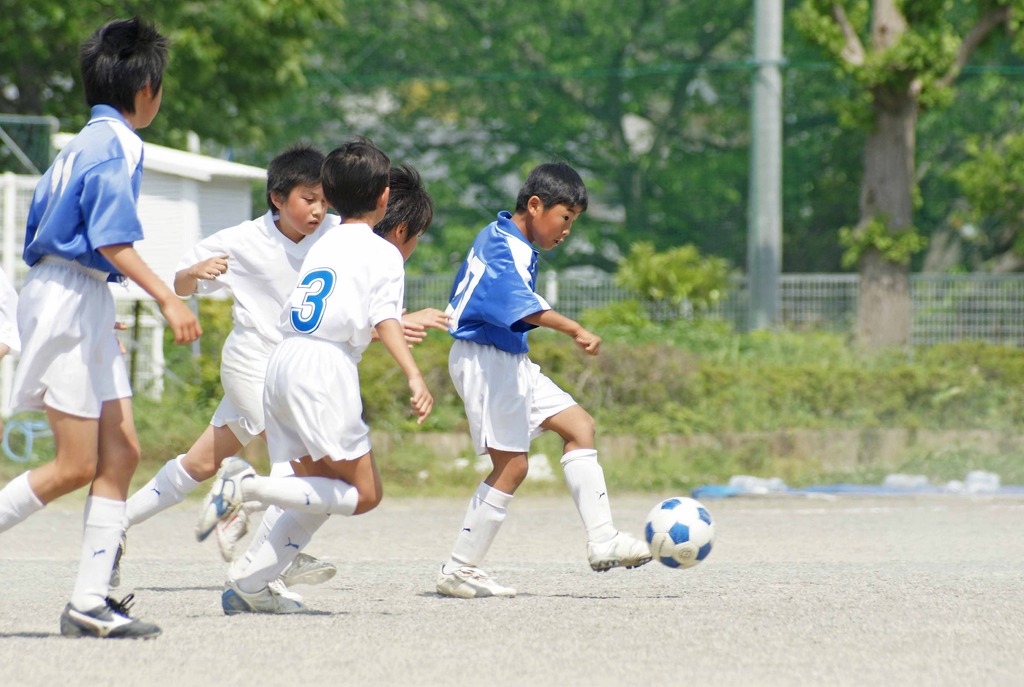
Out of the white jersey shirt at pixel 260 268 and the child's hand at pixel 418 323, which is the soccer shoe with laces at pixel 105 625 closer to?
the child's hand at pixel 418 323

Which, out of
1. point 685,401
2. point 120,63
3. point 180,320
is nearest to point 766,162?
Result: point 685,401

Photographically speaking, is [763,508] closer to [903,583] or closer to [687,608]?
[903,583]

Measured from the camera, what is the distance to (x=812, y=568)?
23.3ft

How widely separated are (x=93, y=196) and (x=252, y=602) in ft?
5.18

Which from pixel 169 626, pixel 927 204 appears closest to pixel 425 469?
pixel 169 626

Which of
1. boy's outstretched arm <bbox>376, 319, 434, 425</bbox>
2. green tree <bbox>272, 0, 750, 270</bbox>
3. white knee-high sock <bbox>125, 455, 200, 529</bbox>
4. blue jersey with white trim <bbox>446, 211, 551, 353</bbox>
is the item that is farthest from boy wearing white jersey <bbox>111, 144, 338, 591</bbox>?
green tree <bbox>272, 0, 750, 270</bbox>

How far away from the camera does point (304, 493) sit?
509 cm

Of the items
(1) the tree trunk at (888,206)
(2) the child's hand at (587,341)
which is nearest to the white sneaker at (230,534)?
(2) the child's hand at (587,341)

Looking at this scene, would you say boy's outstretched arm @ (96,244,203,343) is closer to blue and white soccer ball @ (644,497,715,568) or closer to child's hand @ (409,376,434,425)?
child's hand @ (409,376,434,425)

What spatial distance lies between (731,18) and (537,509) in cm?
2035

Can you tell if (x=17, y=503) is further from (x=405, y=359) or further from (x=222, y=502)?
(x=405, y=359)

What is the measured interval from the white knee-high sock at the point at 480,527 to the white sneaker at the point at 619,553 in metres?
0.40

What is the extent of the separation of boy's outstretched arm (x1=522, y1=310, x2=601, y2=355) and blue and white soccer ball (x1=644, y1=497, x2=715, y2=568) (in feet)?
2.63

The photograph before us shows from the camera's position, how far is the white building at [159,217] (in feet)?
41.9
